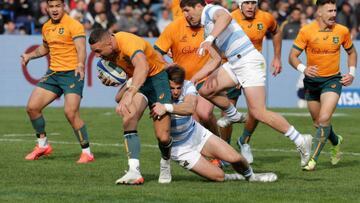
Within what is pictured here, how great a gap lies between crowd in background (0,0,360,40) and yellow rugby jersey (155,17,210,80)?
13258mm

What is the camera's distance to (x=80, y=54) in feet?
48.5

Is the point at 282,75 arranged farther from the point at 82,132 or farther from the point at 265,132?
the point at 82,132

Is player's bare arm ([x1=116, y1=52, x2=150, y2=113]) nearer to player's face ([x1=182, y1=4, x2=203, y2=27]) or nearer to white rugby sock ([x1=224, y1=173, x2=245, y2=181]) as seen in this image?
white rugby sock ([x1=224, y1=173, x2=245, y2=181])

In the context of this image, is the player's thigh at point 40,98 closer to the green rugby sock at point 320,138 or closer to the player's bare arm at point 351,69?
the green rugby sock at point 320,138

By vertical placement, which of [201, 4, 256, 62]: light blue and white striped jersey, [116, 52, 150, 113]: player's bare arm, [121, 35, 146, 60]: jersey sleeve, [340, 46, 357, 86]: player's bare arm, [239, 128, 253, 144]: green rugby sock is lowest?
[239, 128, 253, 144]: green rugby sock

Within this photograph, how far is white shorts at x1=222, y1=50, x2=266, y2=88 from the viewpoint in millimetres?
13023

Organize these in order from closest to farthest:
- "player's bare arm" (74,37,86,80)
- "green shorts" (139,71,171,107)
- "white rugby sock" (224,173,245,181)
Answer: "green shorts" (139,71,171,107)
"white rugby sock" (224,173,245,181)
"player's bare arm" (74,37,86,80)

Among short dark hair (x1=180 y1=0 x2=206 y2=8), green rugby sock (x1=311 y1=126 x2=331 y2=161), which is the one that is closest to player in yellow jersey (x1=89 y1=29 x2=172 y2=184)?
short dark hair (x1=180 y1=0 x2=206 y2=8)

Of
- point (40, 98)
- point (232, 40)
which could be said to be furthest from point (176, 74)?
point (40, 98)

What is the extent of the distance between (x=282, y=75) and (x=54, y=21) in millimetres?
12465

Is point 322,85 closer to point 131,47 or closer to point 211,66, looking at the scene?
point 211,66

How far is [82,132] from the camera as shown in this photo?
1506 cm

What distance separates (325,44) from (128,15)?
1480 cm

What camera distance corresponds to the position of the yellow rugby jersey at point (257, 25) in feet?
48.7
